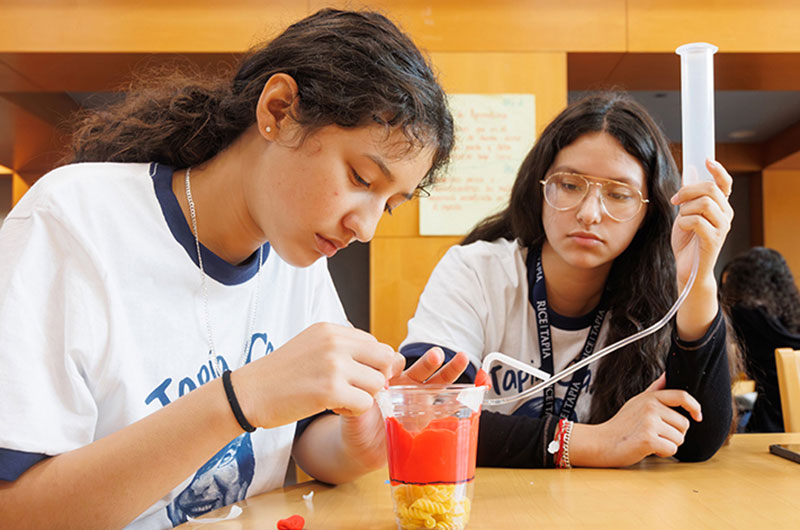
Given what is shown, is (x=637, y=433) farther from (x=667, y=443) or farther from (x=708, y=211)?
(x=708, y=211)

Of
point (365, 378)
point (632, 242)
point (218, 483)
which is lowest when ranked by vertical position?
point (218, 483)

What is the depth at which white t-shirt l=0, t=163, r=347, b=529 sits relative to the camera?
0.82 metres

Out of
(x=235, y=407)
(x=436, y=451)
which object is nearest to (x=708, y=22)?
(x=436, y=451)

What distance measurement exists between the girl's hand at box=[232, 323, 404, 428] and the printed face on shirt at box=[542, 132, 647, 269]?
2.78 feet

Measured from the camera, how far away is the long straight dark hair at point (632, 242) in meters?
1.51

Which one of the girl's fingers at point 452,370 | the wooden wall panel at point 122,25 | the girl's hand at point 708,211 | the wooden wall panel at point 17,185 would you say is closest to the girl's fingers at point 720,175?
the girl's hand at point 708,211

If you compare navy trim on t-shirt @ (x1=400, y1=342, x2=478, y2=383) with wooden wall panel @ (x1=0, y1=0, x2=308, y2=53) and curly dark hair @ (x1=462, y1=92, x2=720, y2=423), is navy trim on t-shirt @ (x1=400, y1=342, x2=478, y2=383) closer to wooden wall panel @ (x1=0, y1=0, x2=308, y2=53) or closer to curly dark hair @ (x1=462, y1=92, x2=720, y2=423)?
curly dark hair @ (x1=462, y1=92, x2=720, y2=423)

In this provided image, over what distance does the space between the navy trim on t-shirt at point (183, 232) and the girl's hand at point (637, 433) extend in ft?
2.19

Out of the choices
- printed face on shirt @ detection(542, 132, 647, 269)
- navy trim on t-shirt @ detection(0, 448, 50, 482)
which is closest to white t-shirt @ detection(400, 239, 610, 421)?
printed face on shirt @ detection(542, 132, 647, 269)

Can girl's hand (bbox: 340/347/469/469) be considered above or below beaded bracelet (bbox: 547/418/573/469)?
above

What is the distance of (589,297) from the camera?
169cm

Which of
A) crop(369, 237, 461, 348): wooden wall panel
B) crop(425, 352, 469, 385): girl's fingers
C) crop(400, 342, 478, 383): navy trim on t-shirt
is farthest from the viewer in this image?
crop(369, 237, 461, 348): wooden wall panel

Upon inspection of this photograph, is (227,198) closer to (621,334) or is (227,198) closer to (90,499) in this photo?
(90,499)

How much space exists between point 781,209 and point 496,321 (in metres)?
6.82
